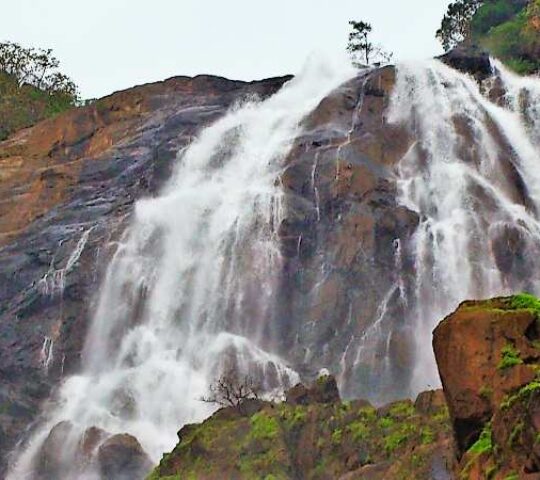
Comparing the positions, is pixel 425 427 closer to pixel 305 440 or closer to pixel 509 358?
pixel 305 440

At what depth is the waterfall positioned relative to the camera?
3094 centimetres

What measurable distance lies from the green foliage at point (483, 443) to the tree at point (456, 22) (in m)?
58.8

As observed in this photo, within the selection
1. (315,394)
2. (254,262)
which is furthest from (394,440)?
Answer: (254,262)

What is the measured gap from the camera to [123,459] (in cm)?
2544

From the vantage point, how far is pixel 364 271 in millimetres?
31703

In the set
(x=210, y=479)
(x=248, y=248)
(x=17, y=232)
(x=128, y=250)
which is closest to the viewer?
(x=210, y=479)

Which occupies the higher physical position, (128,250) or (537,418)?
(128,250)

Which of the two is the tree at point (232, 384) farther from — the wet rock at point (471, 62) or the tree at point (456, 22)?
the tree at point (456, 22)

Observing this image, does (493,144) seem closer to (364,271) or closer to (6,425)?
(364,271)

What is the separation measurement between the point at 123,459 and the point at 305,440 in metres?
7.37

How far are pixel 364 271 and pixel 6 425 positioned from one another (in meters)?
13.2

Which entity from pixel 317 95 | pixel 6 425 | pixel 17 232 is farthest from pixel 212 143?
pixel 6 425

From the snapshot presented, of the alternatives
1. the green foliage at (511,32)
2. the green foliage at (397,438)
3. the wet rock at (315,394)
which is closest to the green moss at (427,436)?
the green foliage at (397,438)

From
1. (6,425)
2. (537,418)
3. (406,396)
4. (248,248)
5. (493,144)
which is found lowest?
(537,418)
